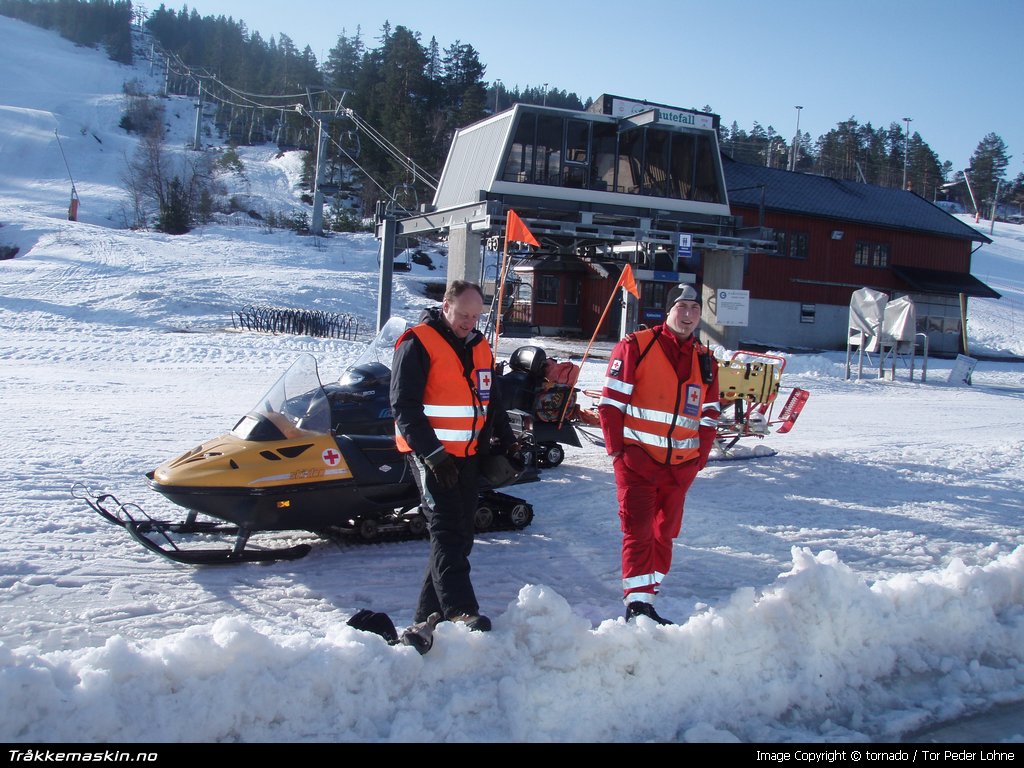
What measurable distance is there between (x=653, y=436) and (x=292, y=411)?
7.61 ft

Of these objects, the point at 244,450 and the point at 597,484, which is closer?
the point at 244,450

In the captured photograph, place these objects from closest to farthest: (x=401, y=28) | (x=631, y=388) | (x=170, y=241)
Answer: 1. (x=631, y=388)
2. (x=170, y=241)
3. (x=401, y=28)

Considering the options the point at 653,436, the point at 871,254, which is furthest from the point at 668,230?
the point at 653,436

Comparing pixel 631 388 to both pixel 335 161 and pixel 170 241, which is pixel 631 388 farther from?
pixel 335 161

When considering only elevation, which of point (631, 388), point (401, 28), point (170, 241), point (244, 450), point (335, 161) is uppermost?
point (401, 28)

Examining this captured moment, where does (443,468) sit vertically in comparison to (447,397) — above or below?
below

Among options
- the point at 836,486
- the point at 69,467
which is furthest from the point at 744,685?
the point at 69,467

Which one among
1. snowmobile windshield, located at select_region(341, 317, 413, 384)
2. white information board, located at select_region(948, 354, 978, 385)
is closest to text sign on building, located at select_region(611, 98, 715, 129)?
white information board, located at select_region(948, 354, 978, 385)

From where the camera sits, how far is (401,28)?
68875 millimetres

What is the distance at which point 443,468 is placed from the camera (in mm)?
3684

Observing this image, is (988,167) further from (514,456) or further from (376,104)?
(514,456)

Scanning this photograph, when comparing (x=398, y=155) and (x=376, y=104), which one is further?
(x=376, y=104)

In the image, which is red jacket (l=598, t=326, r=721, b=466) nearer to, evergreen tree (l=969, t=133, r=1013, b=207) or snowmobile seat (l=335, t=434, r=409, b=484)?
snowmobile seat (l=335, t=434, r=409, b=484)

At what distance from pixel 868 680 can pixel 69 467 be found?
6.13 metres
